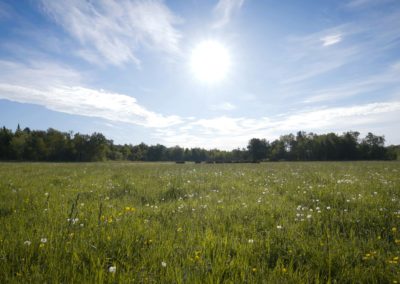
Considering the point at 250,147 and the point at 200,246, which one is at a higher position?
the point at 250,147

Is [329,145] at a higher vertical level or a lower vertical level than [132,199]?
higher

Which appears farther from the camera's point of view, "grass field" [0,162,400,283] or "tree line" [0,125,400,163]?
"tree line" [0,125,400,163]

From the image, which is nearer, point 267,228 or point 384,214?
point 267,228

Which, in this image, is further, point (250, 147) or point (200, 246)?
point (250, 147)

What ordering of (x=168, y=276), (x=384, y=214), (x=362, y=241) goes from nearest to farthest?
1. (x=168, y=276)
2. (x=362, y=241)
3. (x=384, y=214)

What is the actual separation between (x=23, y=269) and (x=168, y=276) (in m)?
1.65

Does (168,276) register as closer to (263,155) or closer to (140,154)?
(263,155)

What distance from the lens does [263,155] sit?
140 meters

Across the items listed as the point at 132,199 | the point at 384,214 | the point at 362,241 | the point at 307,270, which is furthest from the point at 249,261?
the point at 132,199

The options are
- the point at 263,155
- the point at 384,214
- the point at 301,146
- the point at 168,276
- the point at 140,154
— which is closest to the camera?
the point at 168,276

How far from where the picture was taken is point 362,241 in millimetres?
3750

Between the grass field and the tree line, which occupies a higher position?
the tree line

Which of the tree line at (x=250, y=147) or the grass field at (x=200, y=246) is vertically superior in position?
the tree line at (x=250, y=147)

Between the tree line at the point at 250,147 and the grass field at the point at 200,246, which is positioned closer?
the grass field at the point at 200,246
